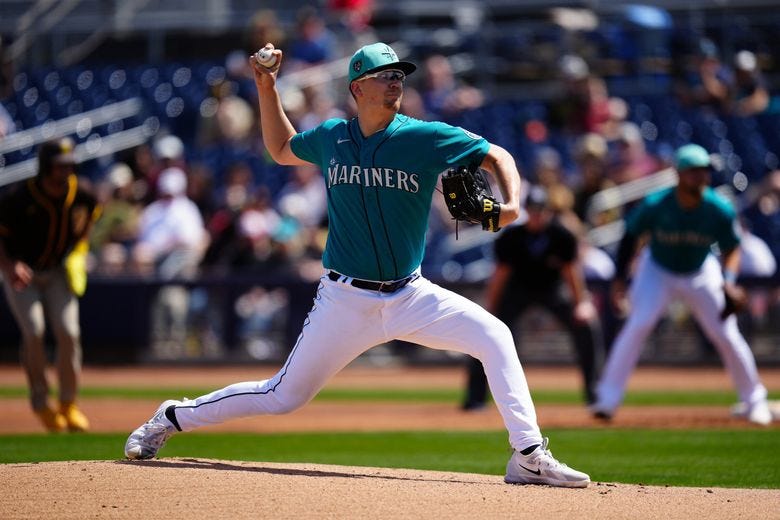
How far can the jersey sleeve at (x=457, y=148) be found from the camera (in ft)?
21.5

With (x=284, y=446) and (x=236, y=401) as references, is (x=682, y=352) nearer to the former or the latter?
(x=284, y=446)

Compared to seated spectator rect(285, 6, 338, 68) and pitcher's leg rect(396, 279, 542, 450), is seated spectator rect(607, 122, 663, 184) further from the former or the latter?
pitcher's leg rect(396, 279, 542, 450)

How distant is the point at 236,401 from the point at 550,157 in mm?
11746

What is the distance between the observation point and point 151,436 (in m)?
7.06

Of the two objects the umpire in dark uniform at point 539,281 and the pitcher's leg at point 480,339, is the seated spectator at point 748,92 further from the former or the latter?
the pitcher's leg at point 480,339

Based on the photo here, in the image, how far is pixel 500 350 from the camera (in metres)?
6.56

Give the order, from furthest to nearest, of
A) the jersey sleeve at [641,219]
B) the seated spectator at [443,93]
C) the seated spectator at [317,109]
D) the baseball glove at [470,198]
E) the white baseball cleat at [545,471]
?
the seated spectator at [443,93]
the seated spectator at [317,109]
the jersey sleeve at [641,219]
the white baseball cleat at [545,471]
the baseball glove at [470,198]

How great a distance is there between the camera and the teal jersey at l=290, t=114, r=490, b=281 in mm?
6582

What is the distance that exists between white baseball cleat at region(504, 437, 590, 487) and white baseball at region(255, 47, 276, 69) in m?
2.42

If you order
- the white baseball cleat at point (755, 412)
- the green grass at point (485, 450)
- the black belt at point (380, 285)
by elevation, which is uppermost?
the black belt at point (380, 285)

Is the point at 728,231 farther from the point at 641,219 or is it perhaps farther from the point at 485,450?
the point at 485,450

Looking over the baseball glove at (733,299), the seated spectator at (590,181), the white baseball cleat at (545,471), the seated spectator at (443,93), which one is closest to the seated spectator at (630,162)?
the seated spectator at (590,181)

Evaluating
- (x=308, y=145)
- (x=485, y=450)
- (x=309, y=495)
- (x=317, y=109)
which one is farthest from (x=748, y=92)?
(x=309, y=495)

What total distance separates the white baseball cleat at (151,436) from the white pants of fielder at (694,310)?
529 cm
